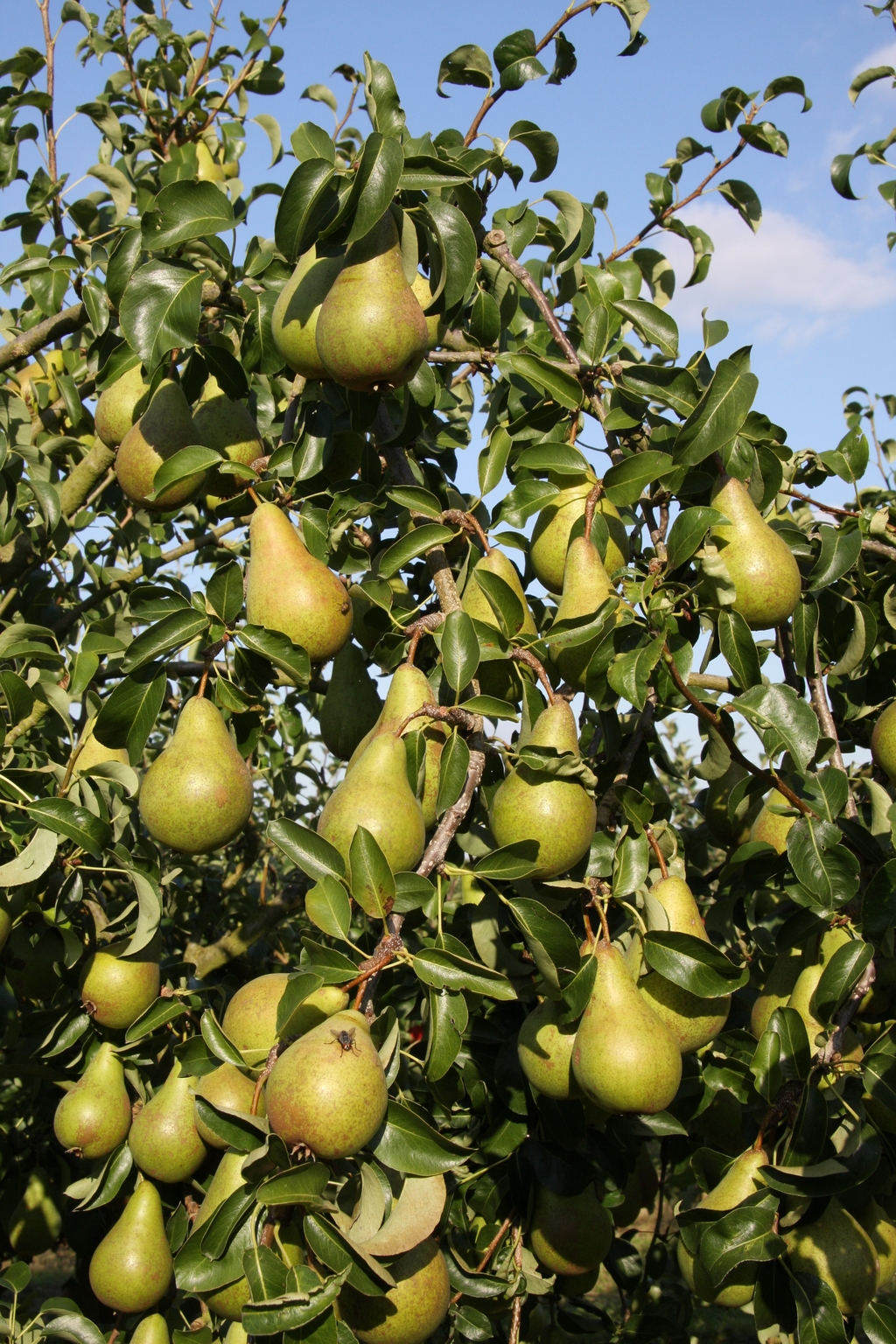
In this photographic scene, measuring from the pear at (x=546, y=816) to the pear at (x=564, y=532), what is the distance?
0.35 metres

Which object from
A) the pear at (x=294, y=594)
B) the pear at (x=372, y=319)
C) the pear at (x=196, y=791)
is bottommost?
the pear at (x=196, y=791)

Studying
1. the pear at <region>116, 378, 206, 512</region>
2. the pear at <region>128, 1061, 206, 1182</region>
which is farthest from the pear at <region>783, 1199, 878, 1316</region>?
the pear at <region>116, 378, 206, 512</region>

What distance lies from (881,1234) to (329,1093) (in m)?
1.20

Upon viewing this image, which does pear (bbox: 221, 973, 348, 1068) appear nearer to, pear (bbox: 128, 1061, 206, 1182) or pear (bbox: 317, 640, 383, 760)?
pear (bbox: 128, 1061, 206, 1182)

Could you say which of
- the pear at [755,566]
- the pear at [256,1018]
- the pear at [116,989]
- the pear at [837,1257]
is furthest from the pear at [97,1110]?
the pear at [755,566]

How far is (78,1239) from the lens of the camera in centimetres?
260

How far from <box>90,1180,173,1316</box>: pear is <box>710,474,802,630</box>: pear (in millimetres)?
1561

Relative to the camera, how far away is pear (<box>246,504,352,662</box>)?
1.64m

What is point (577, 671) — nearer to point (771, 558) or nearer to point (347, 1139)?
point (771, 558)

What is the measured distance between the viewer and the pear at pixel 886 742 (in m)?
1.74

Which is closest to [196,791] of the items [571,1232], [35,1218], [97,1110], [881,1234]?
[97,1110]

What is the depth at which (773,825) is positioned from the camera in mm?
1900

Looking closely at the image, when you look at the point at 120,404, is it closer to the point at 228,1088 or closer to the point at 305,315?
the point at 305,315

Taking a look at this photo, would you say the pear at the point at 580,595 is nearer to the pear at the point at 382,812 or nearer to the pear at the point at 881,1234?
the pear at the point at 382,812
